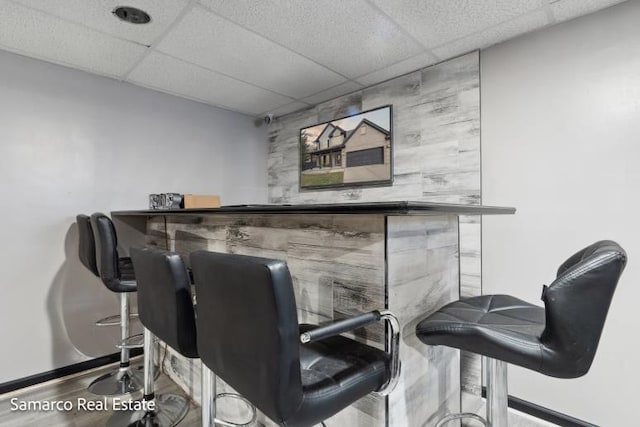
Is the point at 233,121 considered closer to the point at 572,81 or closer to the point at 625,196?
the point at 572,81

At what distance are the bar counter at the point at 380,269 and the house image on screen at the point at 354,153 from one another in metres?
1.28

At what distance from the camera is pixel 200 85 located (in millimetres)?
2951

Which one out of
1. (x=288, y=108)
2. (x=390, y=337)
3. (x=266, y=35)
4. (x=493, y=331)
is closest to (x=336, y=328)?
(x=390, y=337)

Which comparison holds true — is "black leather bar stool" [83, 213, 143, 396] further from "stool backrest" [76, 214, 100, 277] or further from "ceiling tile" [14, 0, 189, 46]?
"ceiling tile" [14, 0, 189, 46]

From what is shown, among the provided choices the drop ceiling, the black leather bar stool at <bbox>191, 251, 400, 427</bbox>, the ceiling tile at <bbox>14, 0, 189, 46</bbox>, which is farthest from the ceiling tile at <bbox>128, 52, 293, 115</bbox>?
the black leather bar stool at <bbox>191, 251, 400, 427</bbox>

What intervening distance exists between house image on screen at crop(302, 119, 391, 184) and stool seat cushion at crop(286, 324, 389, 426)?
1.91 meters

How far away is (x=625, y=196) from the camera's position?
176cm

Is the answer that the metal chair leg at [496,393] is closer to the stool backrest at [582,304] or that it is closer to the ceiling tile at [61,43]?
the stool backrest at [582,304]

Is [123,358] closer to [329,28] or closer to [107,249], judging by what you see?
[107,249]

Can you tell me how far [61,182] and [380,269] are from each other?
263 cm

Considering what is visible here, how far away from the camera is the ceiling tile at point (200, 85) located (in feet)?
8.46

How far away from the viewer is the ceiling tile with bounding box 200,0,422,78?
1.85 m

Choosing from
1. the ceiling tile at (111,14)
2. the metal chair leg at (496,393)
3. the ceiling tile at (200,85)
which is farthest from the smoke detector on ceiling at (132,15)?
the metal chair leg at (496,393)

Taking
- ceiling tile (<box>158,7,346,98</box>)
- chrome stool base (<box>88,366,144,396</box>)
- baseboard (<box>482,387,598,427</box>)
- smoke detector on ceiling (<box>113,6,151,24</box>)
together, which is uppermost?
smoke detector on ceiling (<box>113,6,151,24</box>)
